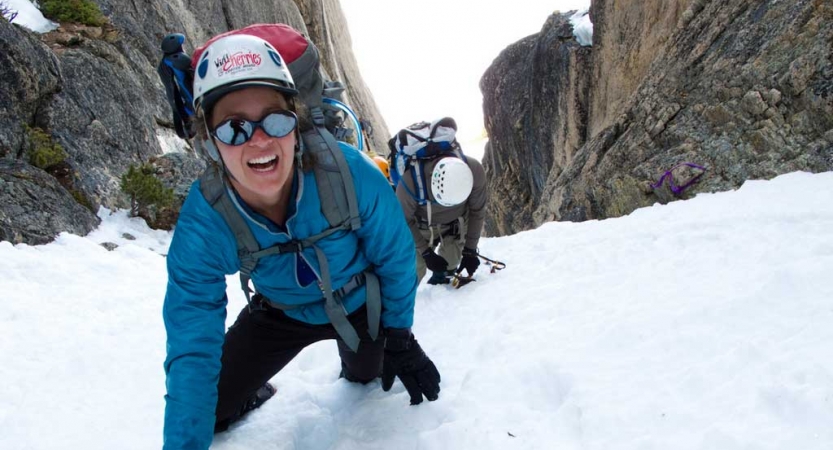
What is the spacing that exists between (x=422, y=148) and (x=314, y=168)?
3.01 metres

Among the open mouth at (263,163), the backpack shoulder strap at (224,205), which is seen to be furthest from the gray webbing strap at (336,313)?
the open mouth at (263,163)

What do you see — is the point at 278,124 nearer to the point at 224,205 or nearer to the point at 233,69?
the point at 233,69

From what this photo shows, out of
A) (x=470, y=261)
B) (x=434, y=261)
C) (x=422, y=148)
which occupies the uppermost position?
(x=422, y=148)

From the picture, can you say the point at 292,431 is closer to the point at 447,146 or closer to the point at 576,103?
the point at 447,146

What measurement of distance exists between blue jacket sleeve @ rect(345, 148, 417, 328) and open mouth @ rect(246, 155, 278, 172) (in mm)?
491

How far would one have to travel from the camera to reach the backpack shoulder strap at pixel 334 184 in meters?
2.87

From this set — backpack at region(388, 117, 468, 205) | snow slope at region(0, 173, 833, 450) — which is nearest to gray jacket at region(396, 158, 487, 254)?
backpack at region(388, 117, 468, 205)

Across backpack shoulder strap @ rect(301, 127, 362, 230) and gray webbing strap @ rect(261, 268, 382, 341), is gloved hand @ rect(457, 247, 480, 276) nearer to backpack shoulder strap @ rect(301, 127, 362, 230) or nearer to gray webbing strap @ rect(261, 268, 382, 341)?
gray webbing strap @ rect(261, 268, 382, 341)

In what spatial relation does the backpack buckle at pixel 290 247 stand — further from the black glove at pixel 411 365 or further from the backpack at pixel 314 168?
the black glove at pixel 411 365

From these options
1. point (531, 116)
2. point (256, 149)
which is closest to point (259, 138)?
point (256, 149)

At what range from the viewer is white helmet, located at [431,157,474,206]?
5434 mm

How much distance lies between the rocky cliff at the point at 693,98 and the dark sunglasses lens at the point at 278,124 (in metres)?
6.75

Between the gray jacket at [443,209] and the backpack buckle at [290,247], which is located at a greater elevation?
the backpack buckle at [290,247]

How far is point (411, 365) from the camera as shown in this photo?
319 centimetres
